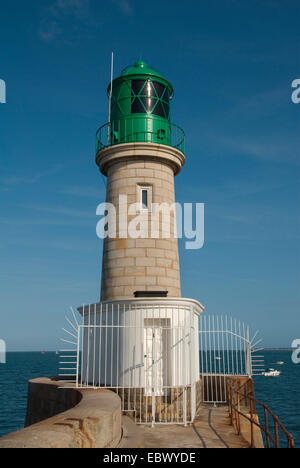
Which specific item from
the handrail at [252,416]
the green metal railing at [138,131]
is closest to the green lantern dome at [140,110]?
the green metal railing at [138,131]

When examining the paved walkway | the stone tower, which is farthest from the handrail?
the stone tower

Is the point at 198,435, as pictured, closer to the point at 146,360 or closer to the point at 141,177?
the point at 146,360

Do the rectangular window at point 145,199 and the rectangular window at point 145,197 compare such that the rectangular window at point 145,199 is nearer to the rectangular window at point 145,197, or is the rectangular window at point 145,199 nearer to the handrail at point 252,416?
the rectangular window at point 145,197

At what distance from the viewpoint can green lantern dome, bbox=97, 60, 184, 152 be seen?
565 inches

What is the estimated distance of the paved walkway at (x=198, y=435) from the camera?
26.3ft

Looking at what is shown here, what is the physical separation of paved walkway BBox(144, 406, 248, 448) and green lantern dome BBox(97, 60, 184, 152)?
8847 millimetres

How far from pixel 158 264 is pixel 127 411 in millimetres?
4738

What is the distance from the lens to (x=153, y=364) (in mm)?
10039

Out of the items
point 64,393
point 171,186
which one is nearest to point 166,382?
point 64,393

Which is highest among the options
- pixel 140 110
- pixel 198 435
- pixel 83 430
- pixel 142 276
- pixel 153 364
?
pixel 140 110

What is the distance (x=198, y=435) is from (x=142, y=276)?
5.48 meters

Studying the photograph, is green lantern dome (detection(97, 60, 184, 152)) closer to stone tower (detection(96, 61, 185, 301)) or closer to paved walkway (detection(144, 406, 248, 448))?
stone tower (detection(96, 61, 185, 301))

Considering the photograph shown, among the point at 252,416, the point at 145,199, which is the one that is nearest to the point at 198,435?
the point at 252,416
